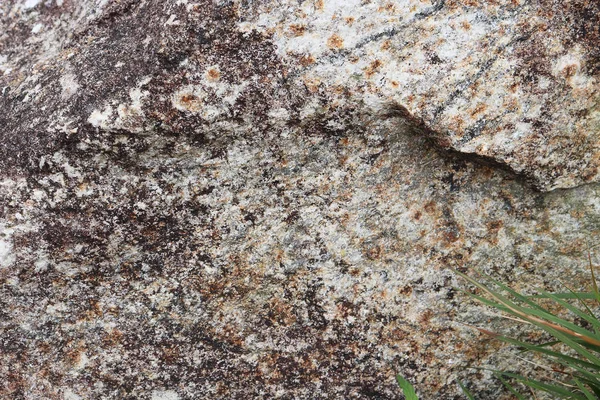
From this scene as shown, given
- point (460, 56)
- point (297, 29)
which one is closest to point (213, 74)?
point (297, 29)

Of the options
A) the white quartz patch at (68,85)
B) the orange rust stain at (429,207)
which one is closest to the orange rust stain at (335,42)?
the orange rust stain at (429,207)

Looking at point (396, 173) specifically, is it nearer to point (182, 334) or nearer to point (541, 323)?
point (541, 323)

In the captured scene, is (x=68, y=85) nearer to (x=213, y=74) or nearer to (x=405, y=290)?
(x=213, y=74)

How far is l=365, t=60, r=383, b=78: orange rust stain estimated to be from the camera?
1407 mm


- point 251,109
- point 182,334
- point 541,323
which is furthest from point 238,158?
point 541,323

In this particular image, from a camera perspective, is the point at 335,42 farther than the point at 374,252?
No

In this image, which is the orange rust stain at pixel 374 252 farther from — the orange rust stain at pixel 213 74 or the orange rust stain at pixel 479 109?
the orange rust stain at pixel 213 74

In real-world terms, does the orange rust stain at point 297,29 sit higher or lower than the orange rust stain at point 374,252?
higher

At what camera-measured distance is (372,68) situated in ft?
4.62

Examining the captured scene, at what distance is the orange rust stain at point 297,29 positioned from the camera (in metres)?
1.40

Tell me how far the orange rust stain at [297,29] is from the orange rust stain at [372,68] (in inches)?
6.7

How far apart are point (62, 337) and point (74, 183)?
46 centimetres

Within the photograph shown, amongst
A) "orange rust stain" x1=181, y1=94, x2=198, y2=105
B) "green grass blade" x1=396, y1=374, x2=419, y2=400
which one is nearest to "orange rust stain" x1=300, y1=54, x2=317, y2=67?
"orange rust stain" x1=181, y1=94, x2=198, y2=105

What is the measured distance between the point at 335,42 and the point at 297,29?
0.30 ft
